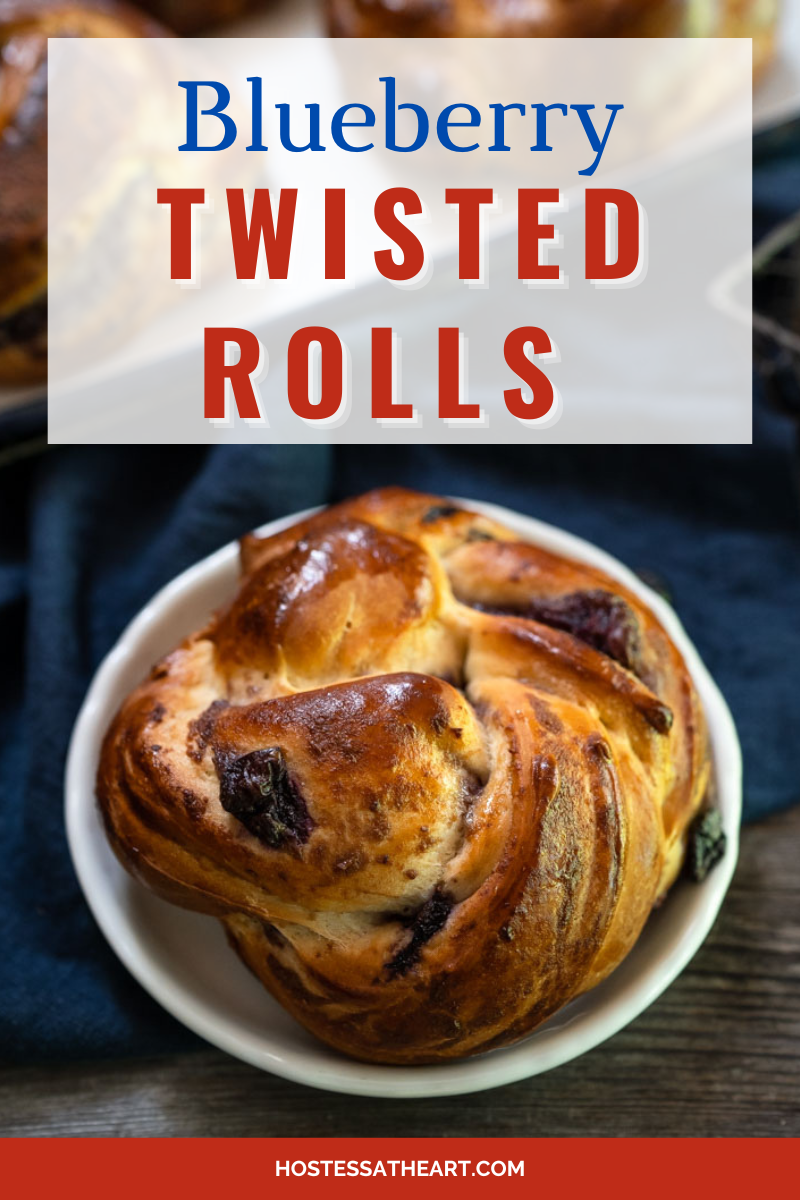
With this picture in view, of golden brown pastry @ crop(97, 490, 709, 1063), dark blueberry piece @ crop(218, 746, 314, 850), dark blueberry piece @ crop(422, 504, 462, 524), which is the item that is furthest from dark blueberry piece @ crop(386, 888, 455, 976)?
dark blueberry piece @ crop(422, 504, 462, 524)

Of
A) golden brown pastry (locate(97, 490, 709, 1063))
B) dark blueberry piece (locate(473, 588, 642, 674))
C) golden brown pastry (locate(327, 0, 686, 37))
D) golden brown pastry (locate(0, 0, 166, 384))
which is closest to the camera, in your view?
golden brown pastry (locate(97, 490, 709, 1063))

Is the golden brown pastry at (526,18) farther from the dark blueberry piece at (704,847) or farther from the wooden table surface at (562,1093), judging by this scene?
the wooden table surface at (562,1093)

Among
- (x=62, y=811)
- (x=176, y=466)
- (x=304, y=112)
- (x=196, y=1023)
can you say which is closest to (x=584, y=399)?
(x=176, y=466)

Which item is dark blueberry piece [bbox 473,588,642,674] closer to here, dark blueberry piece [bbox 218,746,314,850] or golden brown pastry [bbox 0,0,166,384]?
dark blueberry piece [bbox 218,746,314,850]

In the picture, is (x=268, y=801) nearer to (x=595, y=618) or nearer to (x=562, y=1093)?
(x=595, y=618)

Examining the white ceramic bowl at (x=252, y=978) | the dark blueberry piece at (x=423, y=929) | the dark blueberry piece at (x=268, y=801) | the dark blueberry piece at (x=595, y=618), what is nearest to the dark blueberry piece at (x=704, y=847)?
the white ceramic bowl at (x=252, y=978)

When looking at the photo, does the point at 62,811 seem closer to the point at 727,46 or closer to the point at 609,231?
the point at 609,231
